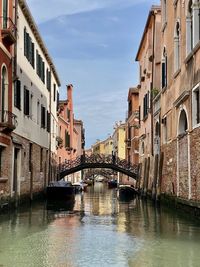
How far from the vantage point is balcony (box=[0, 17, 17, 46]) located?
1653cm

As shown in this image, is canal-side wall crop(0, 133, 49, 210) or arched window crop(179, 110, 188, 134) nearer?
canal-side wall crop(0, 133, 49, 210)

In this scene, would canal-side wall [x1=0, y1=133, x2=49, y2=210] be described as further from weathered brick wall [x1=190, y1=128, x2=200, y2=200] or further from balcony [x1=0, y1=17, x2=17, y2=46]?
weathered brick wall [x1=190, y1=128, x2=200, y2=200]

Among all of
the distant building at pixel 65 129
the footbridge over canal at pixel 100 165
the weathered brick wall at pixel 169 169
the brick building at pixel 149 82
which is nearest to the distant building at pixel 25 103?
the brick building at pixel 149 82

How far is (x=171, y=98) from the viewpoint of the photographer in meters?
20.4

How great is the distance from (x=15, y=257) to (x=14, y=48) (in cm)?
1134

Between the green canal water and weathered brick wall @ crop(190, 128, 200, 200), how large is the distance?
902 millimetres

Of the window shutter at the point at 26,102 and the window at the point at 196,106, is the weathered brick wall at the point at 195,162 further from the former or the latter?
the window shutter at the point at 26,102

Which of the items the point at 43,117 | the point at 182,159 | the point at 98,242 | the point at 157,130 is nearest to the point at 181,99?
the point at 182,159

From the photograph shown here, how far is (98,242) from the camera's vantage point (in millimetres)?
10906

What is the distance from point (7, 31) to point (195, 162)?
7467mm

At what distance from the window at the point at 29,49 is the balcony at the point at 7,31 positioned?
13.8 feet

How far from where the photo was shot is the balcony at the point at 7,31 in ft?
54.2

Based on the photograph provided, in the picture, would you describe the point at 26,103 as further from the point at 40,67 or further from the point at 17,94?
the point at 40,67

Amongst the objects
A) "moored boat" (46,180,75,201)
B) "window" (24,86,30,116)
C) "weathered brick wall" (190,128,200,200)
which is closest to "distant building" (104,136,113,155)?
"moored boat" (46,180,75,201)
